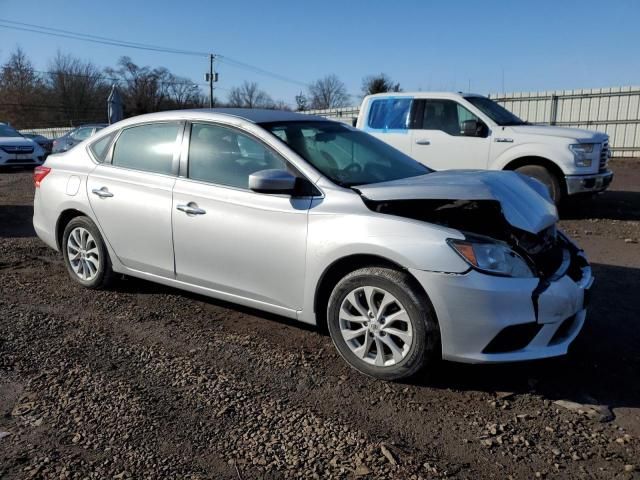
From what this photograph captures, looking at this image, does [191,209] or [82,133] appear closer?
[191,209]

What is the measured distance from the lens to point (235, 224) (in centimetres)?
383

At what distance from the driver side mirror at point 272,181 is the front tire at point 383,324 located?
2.31 feet

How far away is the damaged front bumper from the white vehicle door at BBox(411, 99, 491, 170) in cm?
604

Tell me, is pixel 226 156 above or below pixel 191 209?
above

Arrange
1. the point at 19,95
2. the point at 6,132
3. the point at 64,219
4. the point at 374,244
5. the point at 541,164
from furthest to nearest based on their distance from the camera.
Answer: the point at 19,95 < the point at 6,132 < the point at 541,164 < the point at 64,219 < the point at 374,244

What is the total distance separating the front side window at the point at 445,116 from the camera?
9.03m

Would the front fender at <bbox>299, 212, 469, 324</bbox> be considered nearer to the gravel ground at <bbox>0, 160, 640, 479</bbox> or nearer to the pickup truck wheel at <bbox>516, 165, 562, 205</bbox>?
the gravel ground at <bbox>0, 160, 640, 479</bbox>

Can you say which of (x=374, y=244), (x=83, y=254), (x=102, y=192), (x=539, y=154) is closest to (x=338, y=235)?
(x=374, y=244)

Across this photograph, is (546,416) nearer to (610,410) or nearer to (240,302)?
(610,410)

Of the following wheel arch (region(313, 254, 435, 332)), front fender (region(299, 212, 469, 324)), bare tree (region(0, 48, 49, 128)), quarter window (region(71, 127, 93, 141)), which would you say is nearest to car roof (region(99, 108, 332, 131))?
front fender (region(299, 212, 469, 324))

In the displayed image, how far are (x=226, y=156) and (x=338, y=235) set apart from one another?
1245 millimetres

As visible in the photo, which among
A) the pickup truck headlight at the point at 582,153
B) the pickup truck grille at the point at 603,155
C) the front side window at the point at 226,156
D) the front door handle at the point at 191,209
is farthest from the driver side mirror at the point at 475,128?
the front door handle at the point at 191,209

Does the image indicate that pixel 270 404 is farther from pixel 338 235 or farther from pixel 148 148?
pixel 148 148

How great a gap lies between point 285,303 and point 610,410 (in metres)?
2.03
